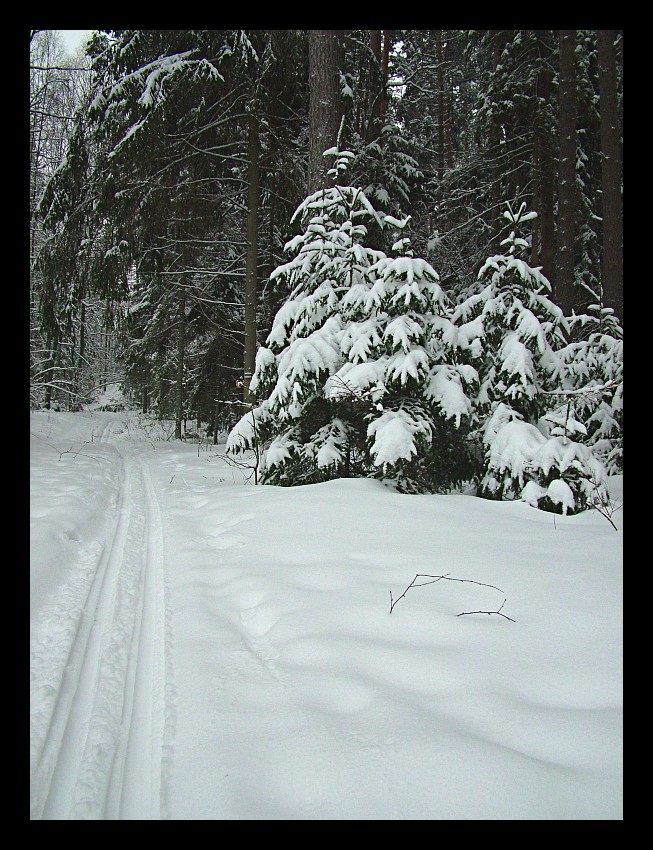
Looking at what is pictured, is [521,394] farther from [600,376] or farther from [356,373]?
[600,376]

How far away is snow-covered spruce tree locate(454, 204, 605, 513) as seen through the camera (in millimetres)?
4543

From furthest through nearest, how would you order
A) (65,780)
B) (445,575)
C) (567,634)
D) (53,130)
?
(53,130), (445,575), (567,634), (65,780)

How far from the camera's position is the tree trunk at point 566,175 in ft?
30.8

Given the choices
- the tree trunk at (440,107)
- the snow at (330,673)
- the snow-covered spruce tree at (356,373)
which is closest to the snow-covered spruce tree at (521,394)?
the snow-covered spruce tree at (356,373)

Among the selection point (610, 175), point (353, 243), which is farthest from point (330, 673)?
point (610, 175)

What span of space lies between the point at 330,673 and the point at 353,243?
530cm

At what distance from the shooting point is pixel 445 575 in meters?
2.79

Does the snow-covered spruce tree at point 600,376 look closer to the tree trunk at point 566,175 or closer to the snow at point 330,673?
the tree trunk at point 566,175

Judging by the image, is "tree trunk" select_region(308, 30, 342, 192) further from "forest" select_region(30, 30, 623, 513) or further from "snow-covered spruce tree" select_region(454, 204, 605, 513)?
"snow-covered spruce tree" select_region(454, 204, 605, 513)

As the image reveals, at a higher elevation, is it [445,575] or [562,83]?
[562,83]

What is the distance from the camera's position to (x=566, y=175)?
9.50 metres
